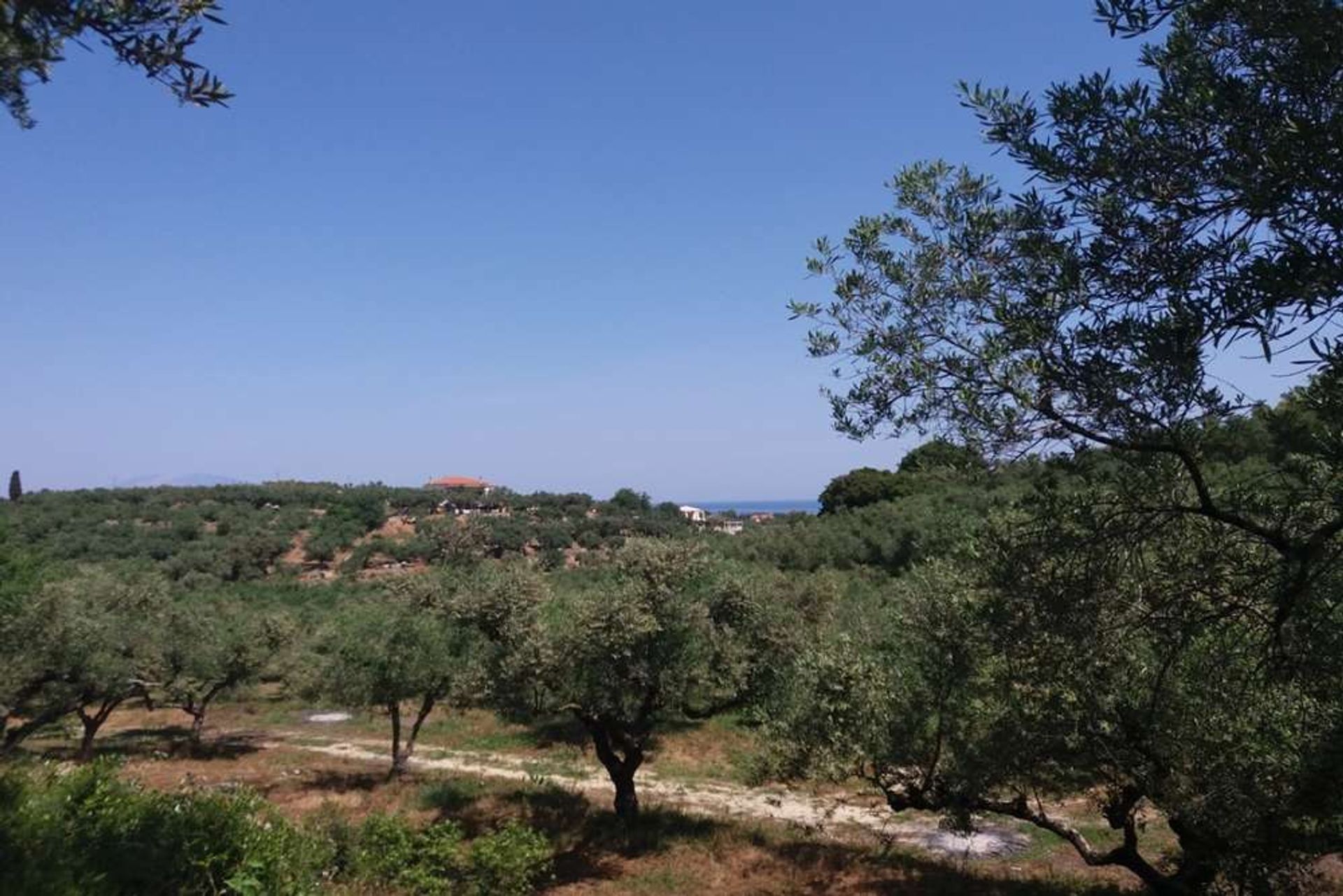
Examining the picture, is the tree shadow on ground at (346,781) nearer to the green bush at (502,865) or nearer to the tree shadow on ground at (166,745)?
the tree shadow on ground at (166,745)

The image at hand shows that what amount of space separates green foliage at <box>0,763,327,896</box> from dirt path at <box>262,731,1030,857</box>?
13784 mm

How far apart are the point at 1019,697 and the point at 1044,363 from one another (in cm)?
772

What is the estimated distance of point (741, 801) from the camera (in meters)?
24.2

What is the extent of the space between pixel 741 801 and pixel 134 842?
2167 cm

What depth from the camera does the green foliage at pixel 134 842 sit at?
14.6 ft

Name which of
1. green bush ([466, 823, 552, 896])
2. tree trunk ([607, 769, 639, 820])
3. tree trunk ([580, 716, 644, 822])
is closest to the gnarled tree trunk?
tree trunk ([580, 716, 644, 822])

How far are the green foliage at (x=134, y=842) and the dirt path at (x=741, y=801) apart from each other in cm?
1378

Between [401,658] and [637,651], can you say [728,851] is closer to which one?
[637,651]

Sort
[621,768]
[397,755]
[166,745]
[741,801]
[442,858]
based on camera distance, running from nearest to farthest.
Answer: [442,858] < [621,768] < [741,801] < [397,755] < [166,745]

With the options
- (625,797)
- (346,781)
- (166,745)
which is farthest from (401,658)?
(166,745)

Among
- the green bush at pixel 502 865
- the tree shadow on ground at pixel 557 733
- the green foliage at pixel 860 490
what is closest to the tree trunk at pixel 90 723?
the tree shadow on ground at pixel 557 733

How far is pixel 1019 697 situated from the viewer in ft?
35.8

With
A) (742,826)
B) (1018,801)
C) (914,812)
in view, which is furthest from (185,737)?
(1018,801)

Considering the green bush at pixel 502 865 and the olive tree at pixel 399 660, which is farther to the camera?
the olive tree at pixel 399 660
